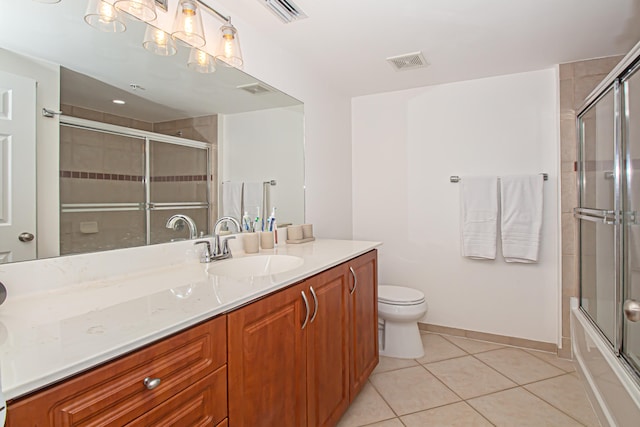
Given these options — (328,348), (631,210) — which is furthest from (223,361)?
(631,210)

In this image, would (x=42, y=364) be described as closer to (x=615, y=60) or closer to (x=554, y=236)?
(x=554, y=236)

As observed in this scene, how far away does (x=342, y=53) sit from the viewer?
230cm

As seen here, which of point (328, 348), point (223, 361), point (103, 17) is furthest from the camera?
point (328, 348)

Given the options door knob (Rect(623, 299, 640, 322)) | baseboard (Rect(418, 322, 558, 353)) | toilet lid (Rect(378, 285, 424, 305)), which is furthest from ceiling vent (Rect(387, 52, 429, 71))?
baseboard (Rect(418, 322, 558, 353))

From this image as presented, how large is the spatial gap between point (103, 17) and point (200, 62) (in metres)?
0.45

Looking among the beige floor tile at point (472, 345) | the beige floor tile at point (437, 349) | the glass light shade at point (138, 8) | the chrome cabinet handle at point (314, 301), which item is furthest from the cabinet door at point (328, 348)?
the beige floor tile at point (472, 345)

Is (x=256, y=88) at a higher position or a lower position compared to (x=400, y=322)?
higher

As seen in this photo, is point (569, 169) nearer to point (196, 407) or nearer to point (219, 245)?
point (219, 245)

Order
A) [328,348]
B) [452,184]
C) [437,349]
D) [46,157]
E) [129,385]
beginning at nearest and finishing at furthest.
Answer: [129,385] → [46,157] → [328,348] → [437,349] → [452,184]

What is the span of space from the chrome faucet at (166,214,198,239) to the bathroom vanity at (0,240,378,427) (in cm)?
18

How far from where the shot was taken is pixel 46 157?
1.07m

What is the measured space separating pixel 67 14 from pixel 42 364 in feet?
3.64

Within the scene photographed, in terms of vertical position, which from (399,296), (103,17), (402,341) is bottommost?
(402,341)

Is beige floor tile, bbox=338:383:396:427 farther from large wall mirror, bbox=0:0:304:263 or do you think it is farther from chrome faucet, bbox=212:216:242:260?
large wall mirror, bbox=0:0:304:263
